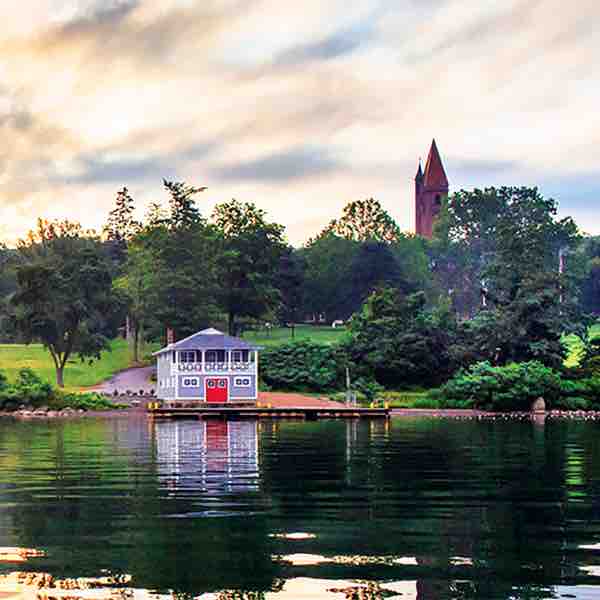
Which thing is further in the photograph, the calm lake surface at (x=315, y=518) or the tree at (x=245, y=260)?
the tree at (x=245, y=260)

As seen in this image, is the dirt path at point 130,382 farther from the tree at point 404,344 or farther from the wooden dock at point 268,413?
the tree at point 404,344

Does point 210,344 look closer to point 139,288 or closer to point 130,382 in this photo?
point 130,382

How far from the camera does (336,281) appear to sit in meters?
156

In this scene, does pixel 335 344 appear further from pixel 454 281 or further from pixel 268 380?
pixel 454 281

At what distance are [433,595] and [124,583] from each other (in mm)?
4979

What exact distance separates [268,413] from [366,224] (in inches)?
3753

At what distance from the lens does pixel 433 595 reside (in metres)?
18.1

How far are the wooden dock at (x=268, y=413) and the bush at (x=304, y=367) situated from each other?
49.0 ft

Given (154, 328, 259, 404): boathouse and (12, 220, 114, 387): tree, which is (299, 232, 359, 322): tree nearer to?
(12, 220, 114, 387): tree

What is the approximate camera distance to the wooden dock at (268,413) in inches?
3300

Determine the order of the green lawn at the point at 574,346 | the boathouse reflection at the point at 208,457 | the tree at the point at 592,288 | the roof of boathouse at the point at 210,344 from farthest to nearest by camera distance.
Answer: the tree at the point at 592,288, the green lawn at the point at 574,346, the roof of boathouse at the point at 210,344, the boathouse reflection at the point at 208,457

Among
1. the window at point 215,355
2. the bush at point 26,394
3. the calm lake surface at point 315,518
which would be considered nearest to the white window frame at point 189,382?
the window at point 215,355

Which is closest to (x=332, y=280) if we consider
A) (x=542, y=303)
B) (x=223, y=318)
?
(x=223, y=318)

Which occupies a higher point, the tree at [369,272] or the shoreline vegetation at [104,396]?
the tree at [369,272]
